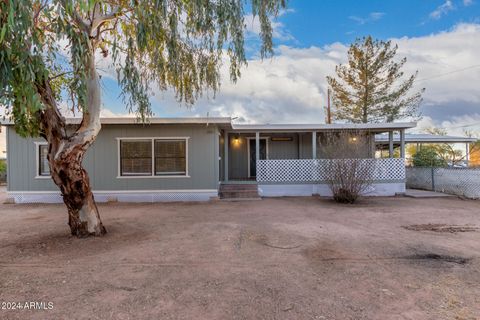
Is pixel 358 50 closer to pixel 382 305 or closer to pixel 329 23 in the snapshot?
pixel 329 23

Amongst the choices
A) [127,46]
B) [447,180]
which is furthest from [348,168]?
[127,46]

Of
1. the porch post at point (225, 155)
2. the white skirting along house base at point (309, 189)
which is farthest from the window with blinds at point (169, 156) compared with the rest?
the white skirting along house base at point (309, 189)

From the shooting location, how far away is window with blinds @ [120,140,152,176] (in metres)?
9.34

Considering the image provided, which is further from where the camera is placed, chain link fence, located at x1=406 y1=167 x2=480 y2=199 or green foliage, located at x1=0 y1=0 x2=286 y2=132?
chain link fence, located at x1=406 y1=167 x2=480 y2=199

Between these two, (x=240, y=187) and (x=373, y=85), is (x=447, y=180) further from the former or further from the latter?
(x=373, y=85)

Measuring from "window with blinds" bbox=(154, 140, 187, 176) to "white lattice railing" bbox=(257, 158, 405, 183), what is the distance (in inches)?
113

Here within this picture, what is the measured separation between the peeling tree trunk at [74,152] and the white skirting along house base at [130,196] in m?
4.32

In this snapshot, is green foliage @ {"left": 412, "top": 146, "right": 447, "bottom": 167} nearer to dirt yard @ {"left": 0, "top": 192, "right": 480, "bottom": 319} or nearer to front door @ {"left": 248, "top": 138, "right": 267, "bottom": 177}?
dirt yard @ {"left": 0, "top": 192, "right": 480, "bottom": 319}

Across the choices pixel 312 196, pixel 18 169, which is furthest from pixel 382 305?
pixel 18 169

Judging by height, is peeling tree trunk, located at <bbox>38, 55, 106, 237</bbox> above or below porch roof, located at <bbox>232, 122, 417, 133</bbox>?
below

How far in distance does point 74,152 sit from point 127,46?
7.16 ft

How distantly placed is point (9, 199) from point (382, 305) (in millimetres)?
11452

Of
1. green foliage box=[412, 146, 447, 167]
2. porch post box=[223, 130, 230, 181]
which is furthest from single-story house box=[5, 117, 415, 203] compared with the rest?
green foliage box=[412, 146, 447, 167]

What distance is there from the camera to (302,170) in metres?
10.4
